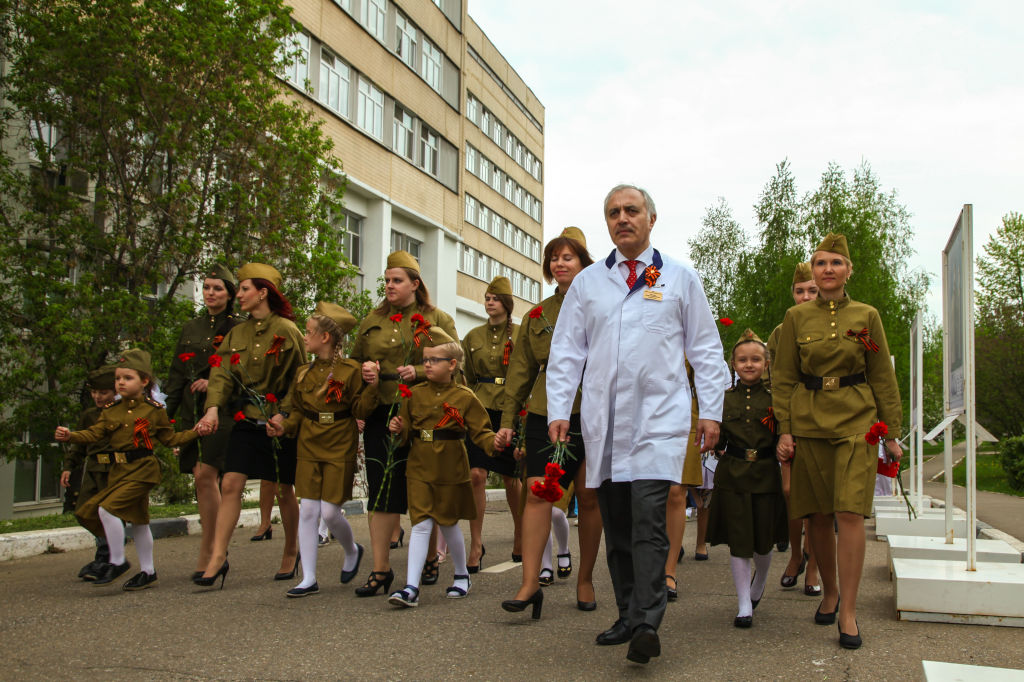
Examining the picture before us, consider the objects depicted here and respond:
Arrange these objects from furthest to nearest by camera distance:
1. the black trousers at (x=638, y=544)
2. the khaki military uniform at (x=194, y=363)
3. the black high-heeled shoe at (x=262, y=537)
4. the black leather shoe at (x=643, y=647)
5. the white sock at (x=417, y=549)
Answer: the black high-heeled shoe at (x=262, y=537) < the khaki military uniform at (x=194, y=363) < the white sock at (x=417, y=549) < the black trousers at (x=638, y=544) < the black leather shoe at (x=643, y=647)

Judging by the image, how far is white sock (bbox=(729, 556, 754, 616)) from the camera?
5.68 metres

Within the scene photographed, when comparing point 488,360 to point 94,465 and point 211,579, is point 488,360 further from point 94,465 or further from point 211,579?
point 94,465

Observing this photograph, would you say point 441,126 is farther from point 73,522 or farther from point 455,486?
point 455,486

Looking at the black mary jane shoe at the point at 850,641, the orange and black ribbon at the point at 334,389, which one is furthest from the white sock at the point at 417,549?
the black mary jane shoe at the point at 850,641

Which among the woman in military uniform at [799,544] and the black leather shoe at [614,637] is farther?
the woman in military uniform at [799,544]

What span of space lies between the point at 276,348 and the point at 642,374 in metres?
3.42

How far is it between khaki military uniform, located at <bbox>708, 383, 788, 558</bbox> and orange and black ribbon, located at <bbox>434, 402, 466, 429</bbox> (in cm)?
166

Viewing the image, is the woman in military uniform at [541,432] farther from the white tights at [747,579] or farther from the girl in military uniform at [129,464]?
the girl in military uniform at [129,464]

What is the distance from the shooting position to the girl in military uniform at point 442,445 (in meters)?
6.54

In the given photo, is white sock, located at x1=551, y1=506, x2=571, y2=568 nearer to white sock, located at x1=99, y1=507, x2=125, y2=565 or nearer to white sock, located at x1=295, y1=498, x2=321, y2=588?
white sock, located at x1=295, y1=498, x2=321, y2=588

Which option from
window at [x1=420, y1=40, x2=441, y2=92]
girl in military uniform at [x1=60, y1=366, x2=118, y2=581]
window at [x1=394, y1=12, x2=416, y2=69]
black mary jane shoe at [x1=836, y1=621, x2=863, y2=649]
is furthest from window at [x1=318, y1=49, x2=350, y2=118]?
black mary jane shoe at [x1=836, y1=621, x2=863, y2=649]

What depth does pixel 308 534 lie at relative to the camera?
22.0ft

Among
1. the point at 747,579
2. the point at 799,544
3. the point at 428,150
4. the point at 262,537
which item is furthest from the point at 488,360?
the point at 428,150

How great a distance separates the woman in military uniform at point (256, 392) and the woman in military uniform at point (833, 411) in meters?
3.41
